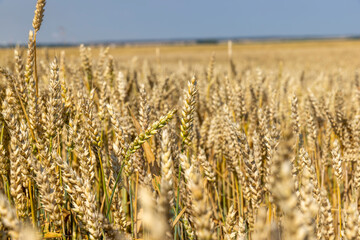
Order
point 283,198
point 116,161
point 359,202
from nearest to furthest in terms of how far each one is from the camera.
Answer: point 283,198
point 116,161
point 359,202

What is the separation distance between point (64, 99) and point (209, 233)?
3.65ft

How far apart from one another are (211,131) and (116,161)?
998 mm

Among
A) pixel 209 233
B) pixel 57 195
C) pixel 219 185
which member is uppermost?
pixel 209 233

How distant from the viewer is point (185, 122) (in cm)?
118

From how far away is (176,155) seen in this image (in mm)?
1539

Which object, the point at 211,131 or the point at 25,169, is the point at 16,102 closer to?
the point at 25,169

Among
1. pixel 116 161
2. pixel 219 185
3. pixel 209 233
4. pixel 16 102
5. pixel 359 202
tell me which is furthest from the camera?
pixel 219 185

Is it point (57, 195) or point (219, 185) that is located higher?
point (57, 195)

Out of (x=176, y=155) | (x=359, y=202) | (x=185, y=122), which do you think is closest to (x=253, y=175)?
(x=185, y=122)

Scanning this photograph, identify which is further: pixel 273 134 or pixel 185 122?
pixel 273 134

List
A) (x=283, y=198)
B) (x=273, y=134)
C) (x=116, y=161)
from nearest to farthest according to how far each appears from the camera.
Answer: (x=283, y=198) → (x=116, y=161) → (x=273, y=134)

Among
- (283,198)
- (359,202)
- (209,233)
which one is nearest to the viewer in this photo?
(283,198)

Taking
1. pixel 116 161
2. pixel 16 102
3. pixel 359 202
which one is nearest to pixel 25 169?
pixel 116 161

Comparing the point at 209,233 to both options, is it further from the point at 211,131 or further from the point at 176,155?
the point at 211,131
